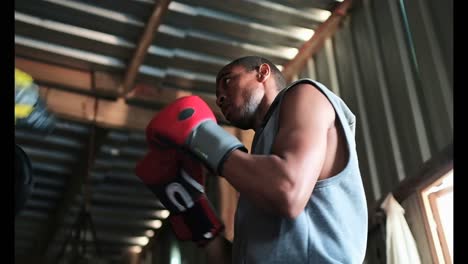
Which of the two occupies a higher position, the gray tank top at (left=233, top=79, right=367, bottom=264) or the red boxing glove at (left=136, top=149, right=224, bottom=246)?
the red boxing glove at (left=136, top=149, right=224, bottom=246)

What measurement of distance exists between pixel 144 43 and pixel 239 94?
246cm

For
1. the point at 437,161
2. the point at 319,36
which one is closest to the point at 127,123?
the point at 319,36

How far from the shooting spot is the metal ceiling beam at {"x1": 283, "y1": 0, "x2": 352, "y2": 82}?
4.45 metres

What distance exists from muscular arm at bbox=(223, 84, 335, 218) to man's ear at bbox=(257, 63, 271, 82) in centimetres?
62

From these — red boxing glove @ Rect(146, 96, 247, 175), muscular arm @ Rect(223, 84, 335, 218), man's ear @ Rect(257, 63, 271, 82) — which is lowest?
muscular arm @ Rect(223, 84, 335, 218)

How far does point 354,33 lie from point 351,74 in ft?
1.10

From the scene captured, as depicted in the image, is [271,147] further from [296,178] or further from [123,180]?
[123,180]

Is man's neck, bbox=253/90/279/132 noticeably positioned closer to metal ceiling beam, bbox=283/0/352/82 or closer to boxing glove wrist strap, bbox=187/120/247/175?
boxing glove wrist strap, bbox=187/120/247/175

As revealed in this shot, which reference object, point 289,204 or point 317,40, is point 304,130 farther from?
point 317,40

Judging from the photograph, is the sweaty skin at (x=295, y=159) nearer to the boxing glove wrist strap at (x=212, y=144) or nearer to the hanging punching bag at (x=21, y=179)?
the boxing glove wrist strap at (x=212, y=144)

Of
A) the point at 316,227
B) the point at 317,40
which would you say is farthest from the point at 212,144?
the point at 317,40

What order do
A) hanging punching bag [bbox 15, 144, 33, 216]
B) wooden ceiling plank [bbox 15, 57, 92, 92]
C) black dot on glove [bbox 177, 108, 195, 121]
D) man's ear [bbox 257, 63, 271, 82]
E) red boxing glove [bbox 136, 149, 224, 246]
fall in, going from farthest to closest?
wooden ceiling plank [bbox 15, 57, 92, 92] < man's ear [bbox 257, 63, 271, 82] < red boxing glove [bbox 136, 149, 224, 246] < black dot on glove [bbox 177, 108, 195, 121] < hanging punching bag [bbox 15, 144, 33, 216]

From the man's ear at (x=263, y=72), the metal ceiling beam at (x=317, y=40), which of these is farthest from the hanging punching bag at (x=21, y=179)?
the metal ceiling beam at (x=317, y=40)

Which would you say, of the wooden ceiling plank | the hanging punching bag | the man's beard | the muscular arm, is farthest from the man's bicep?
the wooden ceiling plank
